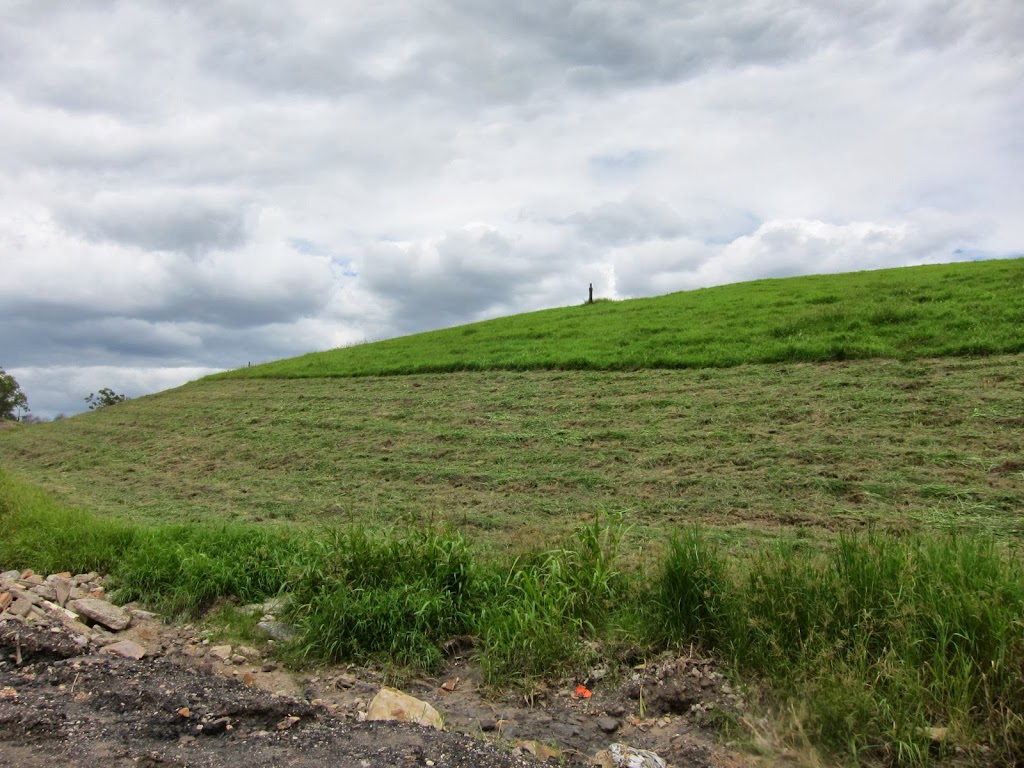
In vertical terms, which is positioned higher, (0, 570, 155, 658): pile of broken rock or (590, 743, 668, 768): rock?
(0, 570, 155, 658): pile of broken rock

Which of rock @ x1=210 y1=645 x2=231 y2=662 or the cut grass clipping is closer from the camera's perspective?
the cut grass clipping

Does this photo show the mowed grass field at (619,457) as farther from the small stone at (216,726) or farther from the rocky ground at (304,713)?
the small stone at (216,726)

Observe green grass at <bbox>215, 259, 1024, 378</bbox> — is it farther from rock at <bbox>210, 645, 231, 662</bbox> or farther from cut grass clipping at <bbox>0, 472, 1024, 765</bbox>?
rock at <bbox>210, 645, 231, 662</bbox>

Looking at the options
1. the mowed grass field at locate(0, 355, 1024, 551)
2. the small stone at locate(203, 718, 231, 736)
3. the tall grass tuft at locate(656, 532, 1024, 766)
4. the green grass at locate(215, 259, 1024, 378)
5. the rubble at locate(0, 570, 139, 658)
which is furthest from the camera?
the green grass at locate(215, 259, 1024, 378)

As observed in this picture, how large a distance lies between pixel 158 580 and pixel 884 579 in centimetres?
701

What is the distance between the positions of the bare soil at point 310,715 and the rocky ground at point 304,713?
0.04 ft

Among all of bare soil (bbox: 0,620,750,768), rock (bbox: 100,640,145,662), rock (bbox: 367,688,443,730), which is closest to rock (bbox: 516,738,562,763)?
bare soil (bbox: 0,620,750,768)

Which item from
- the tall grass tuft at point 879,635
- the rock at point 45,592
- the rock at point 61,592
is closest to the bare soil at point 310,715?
the tall grass tuft at point 879,635

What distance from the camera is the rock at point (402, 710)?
4734mm

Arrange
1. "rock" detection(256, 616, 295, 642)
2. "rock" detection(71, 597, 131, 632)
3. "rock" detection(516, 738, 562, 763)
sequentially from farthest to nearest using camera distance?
"rock" detection(71, 597, 131, 632), "rock" detection(256, 616, 295, 642), "rock" detection(516, 738, 562, 763)

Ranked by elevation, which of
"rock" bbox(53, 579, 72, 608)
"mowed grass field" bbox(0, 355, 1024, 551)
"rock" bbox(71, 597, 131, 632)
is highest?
"mowed grass field" bbox(0, 355, 1024, 551)

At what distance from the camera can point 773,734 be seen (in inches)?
161

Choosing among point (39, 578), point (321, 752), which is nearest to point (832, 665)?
point (321, 752)

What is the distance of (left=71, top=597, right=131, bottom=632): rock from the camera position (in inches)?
261
